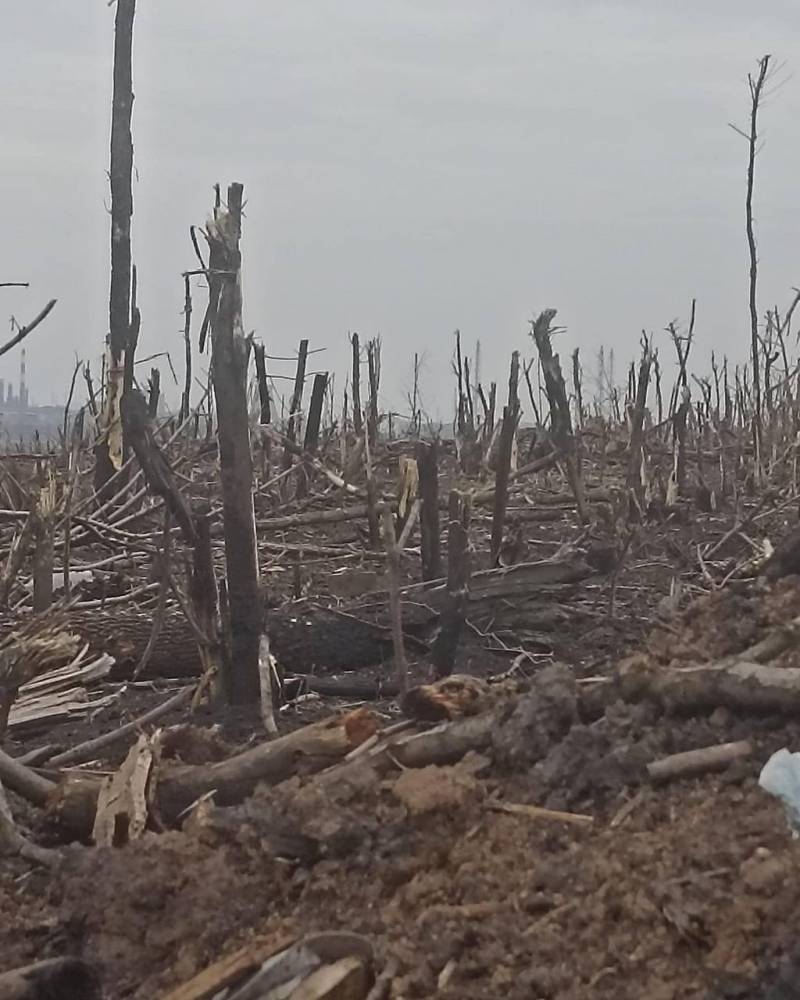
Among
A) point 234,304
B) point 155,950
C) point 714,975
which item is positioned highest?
point 234,304

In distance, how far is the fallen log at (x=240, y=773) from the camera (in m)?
3.30

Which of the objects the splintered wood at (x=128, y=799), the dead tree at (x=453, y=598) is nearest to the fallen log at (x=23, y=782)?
the splintered wood at (x=128, y=799)

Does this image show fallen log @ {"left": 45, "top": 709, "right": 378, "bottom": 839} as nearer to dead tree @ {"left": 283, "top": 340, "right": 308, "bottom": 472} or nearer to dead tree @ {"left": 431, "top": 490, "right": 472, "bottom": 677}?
dead tree @ {"left": 431, "top": 490, "right": 472, "bottom": 677}

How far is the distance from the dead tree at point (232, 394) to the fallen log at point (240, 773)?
1.65 m

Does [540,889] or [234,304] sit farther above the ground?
[234,304]

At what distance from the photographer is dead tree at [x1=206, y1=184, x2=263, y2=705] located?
4836 millimetres

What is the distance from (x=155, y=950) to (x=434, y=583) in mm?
4052

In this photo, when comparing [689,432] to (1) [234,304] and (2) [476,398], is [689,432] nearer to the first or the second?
(2) [476,398]

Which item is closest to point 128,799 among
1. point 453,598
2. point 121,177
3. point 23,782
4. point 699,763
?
point 23,782

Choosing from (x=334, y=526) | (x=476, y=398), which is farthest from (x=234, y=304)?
(x=476, y=398)

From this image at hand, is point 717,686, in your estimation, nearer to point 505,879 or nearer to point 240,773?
point 505,879

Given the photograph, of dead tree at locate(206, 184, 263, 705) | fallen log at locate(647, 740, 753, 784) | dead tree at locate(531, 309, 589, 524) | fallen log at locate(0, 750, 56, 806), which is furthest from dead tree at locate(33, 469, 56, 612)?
dead tree at locate(531, 309, 589, 524)

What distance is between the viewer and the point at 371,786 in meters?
2.98

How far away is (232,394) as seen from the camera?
15.9 ft
